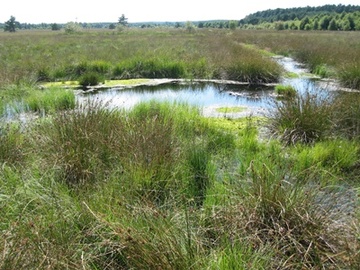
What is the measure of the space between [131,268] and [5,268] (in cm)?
72

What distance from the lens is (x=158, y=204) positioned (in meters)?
3.12

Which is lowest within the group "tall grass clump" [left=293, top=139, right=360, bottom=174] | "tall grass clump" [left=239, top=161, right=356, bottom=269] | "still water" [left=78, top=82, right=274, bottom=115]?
"still water" [left=78, top=82, right=274, bottom=115]

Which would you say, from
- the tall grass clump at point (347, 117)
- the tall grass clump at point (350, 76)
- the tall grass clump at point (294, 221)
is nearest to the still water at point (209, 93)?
the tall grass clump at point (350, 76)

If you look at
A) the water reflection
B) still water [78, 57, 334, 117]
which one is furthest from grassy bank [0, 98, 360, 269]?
the water reflection

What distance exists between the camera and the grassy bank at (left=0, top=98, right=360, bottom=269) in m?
2.12

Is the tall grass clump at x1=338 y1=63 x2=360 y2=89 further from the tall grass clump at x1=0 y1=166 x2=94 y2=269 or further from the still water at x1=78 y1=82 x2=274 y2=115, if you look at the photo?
the tall grass clump at x1=0 y1=166 x2=94 y2=269

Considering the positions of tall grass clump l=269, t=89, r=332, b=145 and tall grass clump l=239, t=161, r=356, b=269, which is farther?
tall grass clump l=269, t=89, r=332, b=145

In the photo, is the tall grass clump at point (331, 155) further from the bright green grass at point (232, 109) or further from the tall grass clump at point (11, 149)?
the tall grass clump at point (11, 149)

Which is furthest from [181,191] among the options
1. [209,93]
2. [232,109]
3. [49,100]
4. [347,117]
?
[209,93]

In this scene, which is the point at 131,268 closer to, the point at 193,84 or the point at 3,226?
the point at 3,226

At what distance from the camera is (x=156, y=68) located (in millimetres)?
12469

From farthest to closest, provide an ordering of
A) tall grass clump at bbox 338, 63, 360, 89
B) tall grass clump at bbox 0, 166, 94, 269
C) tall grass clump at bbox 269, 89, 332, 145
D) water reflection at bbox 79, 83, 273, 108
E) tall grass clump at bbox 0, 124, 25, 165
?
tall grass clump at bbox 338, 63, 360, 89 → water reflection at bbox 79, 83, 273, 108 → tall grass clump at bbox 269, 89, 332, 145 → tall grass clump at bbox 0, 124, 25, 165 → tall grass clump at bbox 0, 166, 94, 269

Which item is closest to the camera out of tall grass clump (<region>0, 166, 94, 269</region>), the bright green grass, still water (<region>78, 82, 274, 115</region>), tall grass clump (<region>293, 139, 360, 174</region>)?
tall grass clump (<region>0, 166, 94, 269</region>)

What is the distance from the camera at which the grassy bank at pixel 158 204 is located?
2125 millimetres
